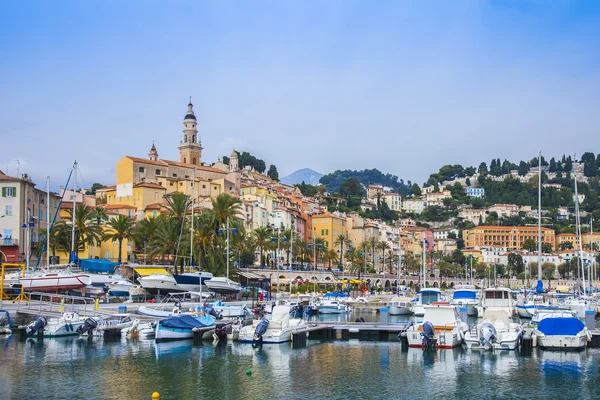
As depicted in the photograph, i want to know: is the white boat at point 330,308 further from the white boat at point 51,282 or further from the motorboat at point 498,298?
the white boat at point 51,282

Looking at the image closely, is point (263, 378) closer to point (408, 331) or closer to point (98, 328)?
point (408, 331)

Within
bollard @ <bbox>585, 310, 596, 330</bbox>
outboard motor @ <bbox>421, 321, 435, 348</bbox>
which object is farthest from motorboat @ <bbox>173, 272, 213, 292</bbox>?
bollard @ <bbox>585, 310, 596, 330</bbox>

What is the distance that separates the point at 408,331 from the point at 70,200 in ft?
260

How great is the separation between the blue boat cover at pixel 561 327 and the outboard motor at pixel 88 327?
27720 mm

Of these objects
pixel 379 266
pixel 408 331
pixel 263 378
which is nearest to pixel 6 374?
pixel 263 378

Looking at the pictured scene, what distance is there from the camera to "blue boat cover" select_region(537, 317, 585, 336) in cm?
4069

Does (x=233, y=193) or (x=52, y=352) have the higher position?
(x=233, y=193)

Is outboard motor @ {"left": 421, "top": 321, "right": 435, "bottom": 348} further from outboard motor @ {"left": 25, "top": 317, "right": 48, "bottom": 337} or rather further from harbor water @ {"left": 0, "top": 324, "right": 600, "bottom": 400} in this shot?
outboard motor @ {"left": 25, "top": 317, "right": 48, "bottom": 337}

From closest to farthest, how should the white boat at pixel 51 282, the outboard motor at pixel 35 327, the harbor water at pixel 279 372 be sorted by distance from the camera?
the harbor water at pixel 279 372
the outboard motor at pixel 35 327
the white boat at pixel 51 282

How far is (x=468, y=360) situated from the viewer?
3844cm

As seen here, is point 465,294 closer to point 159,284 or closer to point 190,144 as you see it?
point 159,284

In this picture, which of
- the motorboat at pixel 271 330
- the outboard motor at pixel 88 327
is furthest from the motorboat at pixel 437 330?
the outboard motor at pixel 88 327

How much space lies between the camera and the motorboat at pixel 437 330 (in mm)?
41188

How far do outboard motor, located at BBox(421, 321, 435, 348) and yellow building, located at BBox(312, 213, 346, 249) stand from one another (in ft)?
384
